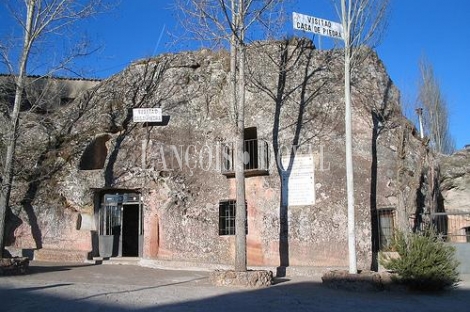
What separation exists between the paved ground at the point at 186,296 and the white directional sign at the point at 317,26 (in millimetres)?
6061

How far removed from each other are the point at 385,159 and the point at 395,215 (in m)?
1.73

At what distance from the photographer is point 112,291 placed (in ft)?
32.7

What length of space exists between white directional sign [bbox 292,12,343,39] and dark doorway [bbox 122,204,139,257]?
9816 mm

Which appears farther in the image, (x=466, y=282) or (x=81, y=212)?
(x=81, y=212)

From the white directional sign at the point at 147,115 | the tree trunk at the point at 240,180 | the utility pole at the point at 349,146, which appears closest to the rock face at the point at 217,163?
the white directional sign at the point at 147,115

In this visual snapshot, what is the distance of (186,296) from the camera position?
9.56m

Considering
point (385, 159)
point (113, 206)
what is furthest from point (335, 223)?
point (113, 206)

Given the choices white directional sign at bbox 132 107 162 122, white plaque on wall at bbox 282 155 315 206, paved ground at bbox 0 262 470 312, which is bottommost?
paved ground at bbox 0 262 470 312

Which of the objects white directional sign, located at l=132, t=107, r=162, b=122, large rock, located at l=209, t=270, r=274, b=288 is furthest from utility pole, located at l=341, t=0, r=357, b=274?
white directional sign, located at l=132, t=107, r=162, b=122

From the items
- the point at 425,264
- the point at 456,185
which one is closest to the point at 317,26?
the point at 425,264

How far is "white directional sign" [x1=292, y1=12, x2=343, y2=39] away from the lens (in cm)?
1177

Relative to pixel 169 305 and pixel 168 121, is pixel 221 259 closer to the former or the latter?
pixel 168 121

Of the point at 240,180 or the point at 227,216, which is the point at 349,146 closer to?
the point at 240,180

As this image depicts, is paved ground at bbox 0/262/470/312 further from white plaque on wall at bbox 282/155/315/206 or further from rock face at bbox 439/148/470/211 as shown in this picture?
rock face at bbox 439/148/470/211
